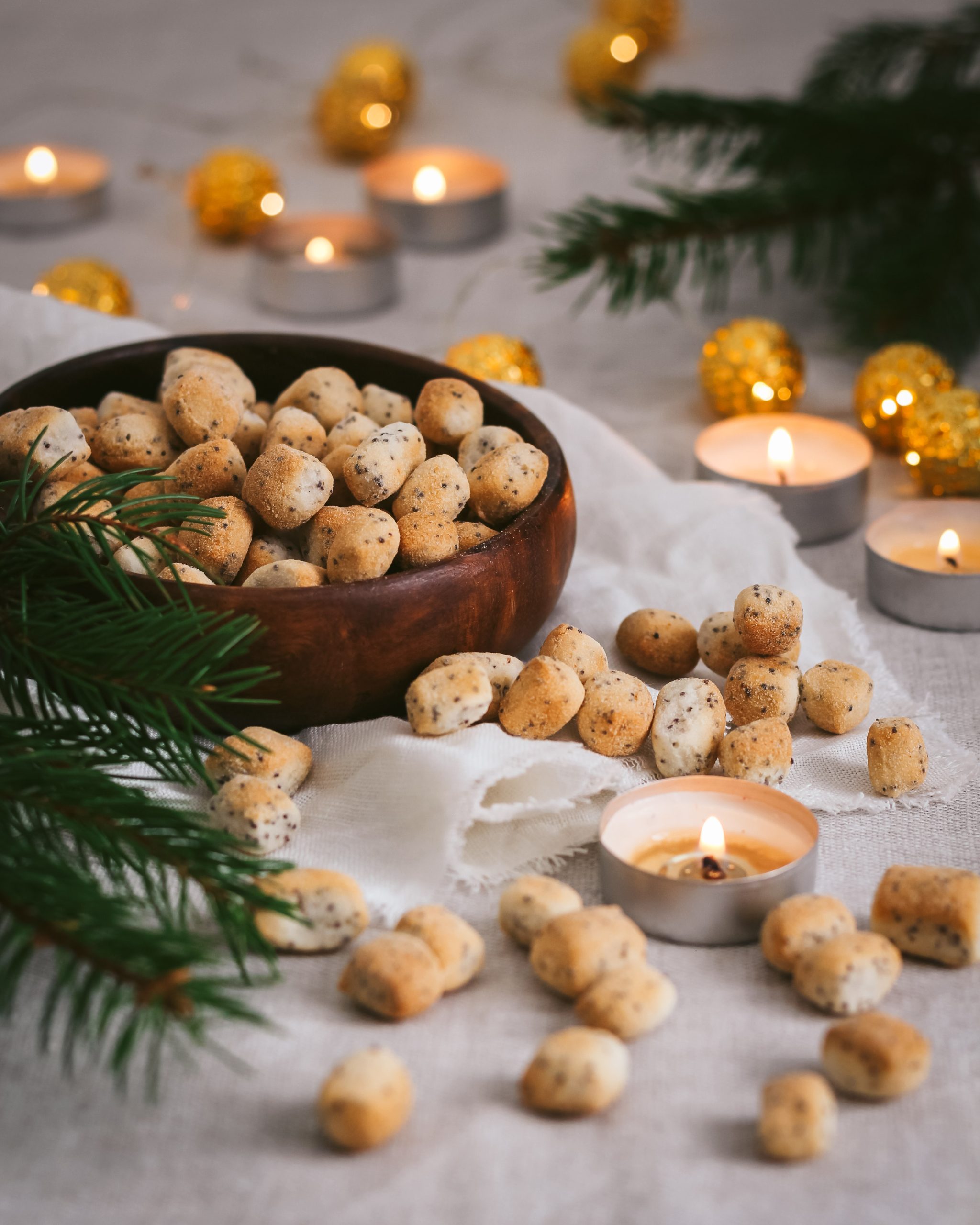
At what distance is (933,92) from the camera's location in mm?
1336

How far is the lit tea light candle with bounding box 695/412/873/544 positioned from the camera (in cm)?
102

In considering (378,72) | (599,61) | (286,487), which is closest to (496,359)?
(286,487)

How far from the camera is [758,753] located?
72 centimetres

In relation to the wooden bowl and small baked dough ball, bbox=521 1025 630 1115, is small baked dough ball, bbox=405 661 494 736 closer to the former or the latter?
the wooden bowl

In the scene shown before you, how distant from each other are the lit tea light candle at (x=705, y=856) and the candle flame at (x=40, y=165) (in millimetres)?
1242

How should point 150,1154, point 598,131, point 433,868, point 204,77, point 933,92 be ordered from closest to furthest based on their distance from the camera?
1. point 150,1154
2. point 433,868
3. point 933,92
4. point 598,131
5. point 204,77

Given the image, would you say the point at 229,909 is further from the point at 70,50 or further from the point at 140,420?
the point at 70,50

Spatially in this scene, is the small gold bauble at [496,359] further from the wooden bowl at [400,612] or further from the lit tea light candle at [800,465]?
the wooden bowl at [400,612]

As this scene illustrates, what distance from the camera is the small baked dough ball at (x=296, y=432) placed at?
816 mm

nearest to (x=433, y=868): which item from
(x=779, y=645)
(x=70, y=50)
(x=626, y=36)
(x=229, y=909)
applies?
(x=229, y=909)

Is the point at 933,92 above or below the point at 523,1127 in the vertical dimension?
above

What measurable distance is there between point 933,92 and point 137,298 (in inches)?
32.3

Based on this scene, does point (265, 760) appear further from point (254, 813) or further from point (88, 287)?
point (88, 287)

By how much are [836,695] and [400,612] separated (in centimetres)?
25
